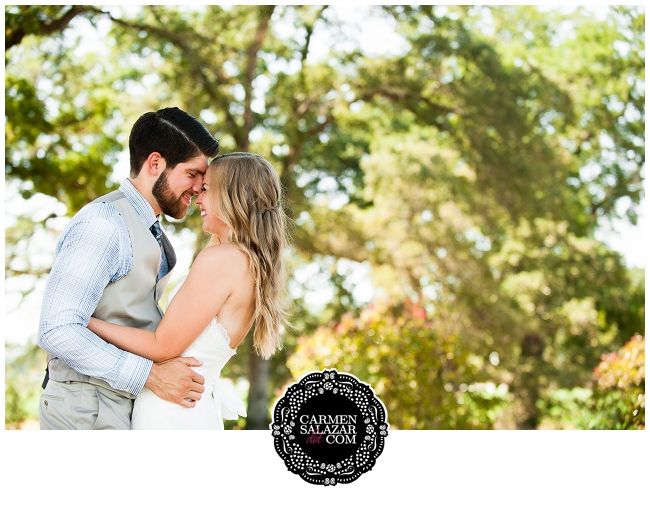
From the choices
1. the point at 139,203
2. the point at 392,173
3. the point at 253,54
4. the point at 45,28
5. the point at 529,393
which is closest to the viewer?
the point at 139,203

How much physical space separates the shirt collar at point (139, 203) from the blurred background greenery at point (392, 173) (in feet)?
13.6

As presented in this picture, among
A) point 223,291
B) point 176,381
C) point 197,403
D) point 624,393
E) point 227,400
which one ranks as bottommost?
point 624,393

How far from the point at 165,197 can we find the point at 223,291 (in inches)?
16.7

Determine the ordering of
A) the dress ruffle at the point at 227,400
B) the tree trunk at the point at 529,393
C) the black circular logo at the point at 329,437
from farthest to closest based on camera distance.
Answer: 1. the tree trunk at the point at 529,393
2. the dress ruffle at the point at 227,400
3. the black circular logo at the point at 329,437

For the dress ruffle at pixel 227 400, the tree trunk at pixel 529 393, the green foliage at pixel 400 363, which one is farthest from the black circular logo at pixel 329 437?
the tree trunk at pixel 529 393

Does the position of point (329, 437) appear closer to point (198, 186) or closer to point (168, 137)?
point (198, 186)

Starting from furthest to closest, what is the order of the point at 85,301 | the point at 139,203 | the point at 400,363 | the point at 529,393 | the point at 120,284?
the point at 529,393
the point at 400,363
the point at 139,203
the point at 120,284
the point at 85,301

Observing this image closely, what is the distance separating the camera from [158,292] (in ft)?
7.66

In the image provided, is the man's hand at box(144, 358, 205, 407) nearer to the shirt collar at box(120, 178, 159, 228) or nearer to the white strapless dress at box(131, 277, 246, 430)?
the white strapless dress at box(131, 277, 246, 430)

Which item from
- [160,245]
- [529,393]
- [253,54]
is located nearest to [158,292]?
[160,245]

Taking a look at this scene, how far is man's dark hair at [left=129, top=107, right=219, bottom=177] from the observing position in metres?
2.27

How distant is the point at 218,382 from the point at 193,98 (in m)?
6.44

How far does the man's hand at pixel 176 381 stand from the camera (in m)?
2.13

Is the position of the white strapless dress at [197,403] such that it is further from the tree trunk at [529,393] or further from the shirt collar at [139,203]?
the tree trunk at [529,393]
